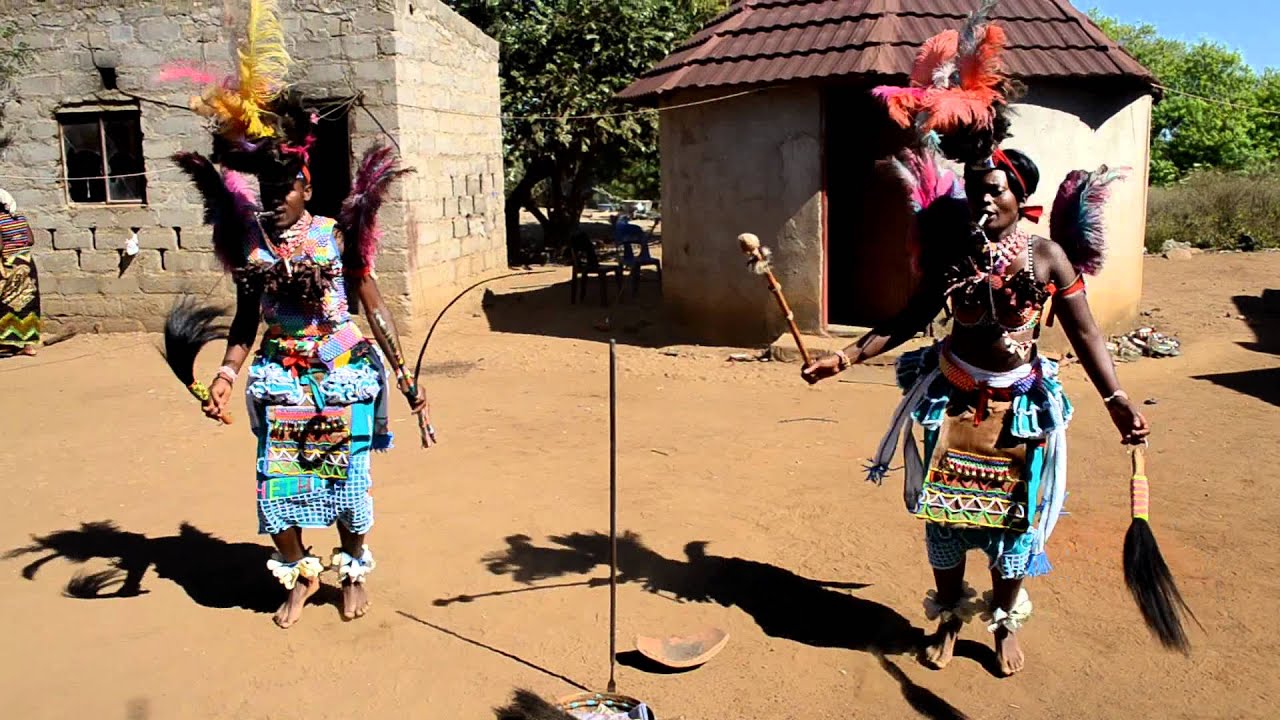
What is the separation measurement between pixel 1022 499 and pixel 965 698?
75cm

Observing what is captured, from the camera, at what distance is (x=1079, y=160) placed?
977cm

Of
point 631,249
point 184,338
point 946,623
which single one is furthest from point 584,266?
point 946,623

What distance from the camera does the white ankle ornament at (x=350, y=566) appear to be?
432cm

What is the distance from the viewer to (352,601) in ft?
14.3

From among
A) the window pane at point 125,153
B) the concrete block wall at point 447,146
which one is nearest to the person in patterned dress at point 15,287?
the window pane at point 125,153

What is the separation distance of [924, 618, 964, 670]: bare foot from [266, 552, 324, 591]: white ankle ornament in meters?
2.55

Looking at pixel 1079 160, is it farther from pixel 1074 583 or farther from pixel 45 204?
pixel 45 204

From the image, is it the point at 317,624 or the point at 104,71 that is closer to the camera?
the point at 317,624

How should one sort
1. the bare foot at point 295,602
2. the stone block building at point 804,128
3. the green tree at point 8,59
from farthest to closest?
the green tree at point 8,59 → the stone block building at point 804,128 → the bare foot at point 295,602

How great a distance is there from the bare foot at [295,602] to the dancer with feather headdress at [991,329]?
7.74 feet

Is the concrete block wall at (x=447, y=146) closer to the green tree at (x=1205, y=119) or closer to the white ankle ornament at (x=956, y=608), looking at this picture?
the white ankle ornament at (x=956, y=608)

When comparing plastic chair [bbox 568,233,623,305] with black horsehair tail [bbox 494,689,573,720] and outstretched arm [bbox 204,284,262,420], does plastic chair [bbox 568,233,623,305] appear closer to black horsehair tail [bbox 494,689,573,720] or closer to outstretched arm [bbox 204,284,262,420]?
outstretched arm [bbox 204,284,262,420]

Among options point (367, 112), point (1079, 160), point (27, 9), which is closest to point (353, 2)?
point (367, 112)

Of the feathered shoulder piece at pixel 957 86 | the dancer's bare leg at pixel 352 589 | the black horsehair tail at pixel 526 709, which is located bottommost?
the black horsehair tail at pixel 526 709
